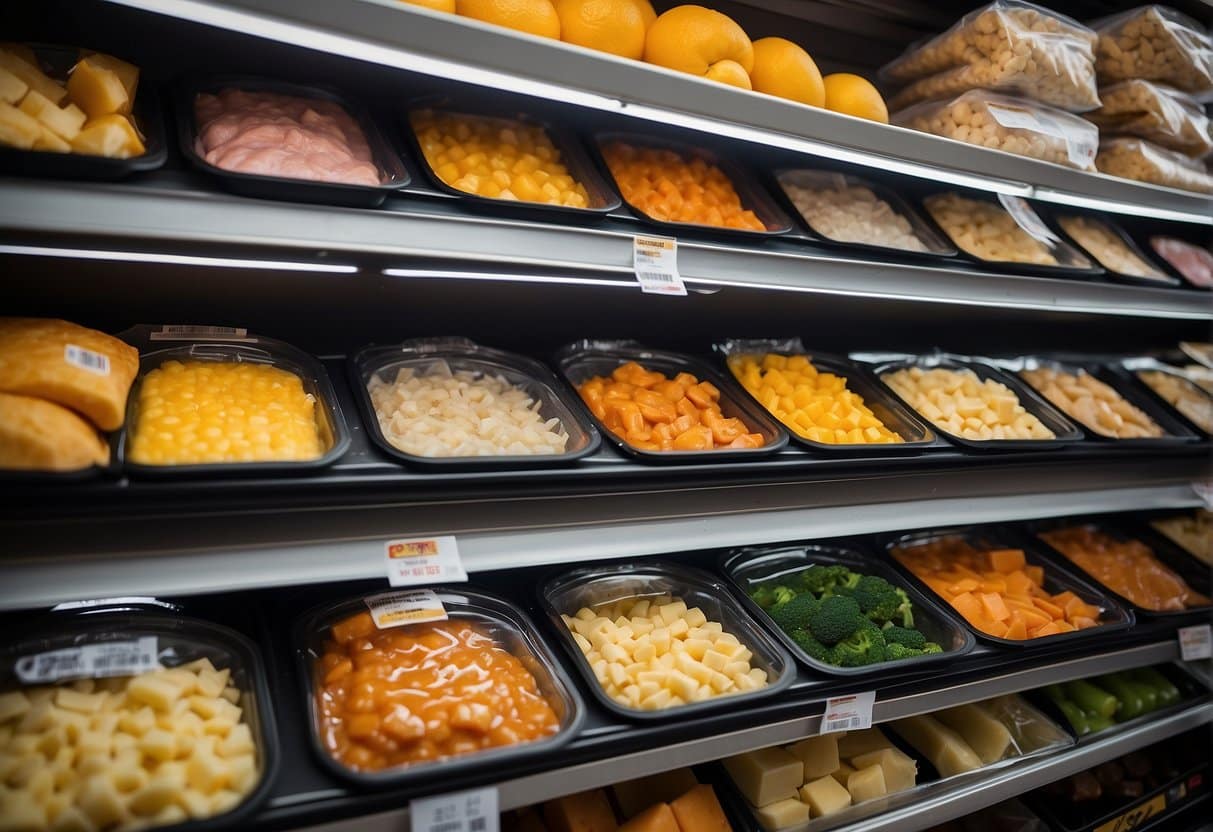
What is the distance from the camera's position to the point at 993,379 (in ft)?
8.36

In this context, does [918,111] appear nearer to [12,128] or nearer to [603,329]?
[603,329]

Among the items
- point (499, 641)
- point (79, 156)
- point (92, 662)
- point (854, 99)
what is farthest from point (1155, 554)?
point (79, 156)

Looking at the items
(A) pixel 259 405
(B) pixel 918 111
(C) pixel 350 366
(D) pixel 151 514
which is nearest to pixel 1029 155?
(B) pixel 918 111

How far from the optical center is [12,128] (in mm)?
1092

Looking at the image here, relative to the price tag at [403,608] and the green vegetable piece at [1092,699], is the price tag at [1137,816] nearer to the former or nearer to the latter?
the green vegetable piece at [1092,699]

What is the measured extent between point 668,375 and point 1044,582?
1366 millimetres

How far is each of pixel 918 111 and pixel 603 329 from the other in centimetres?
112

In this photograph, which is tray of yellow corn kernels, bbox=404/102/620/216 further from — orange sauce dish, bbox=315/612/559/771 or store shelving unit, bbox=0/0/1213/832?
orange sauce dish, bbox=315/612/559/771

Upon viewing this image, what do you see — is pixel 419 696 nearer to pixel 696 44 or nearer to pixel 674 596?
pixel 674 596

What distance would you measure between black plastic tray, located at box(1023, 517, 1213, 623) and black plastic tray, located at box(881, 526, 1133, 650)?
37mm

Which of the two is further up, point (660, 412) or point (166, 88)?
point (166, 88)

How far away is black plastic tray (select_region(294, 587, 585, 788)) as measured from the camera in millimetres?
1245

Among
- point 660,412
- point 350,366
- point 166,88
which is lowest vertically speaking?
point 660,412

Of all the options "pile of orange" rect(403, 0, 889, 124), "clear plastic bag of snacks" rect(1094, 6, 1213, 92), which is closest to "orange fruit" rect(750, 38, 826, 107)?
"pile of orange" rect(403, 0, 889, 124)
